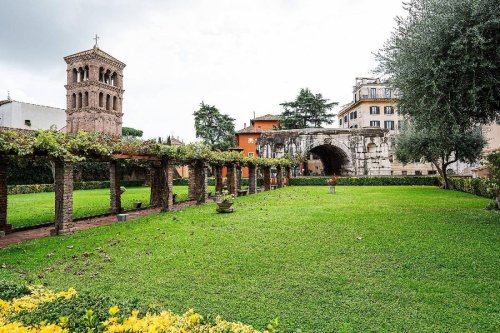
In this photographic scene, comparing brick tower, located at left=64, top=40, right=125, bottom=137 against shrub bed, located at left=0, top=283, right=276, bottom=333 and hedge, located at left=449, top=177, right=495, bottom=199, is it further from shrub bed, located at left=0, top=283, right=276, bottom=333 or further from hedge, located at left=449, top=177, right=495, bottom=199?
shrub bed, located at left=0, top=283, right=276, bottom=333

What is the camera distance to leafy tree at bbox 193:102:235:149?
55531 millimetres

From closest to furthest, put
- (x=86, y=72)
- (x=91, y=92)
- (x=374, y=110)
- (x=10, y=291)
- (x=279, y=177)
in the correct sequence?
(x=10, y=291) < (x=279, y=177) < (x=91, y=92) < (x=86, y=72) < (x=374, y=110)

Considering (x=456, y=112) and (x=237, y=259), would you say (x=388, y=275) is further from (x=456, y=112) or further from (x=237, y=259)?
(x=456, y=112)

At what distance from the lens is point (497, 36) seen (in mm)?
9625

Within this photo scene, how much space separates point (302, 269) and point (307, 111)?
2079 inches

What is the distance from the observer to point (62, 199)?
11.6 metres

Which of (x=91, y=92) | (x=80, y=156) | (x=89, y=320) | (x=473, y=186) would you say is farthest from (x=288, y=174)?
(x=89, y=320)

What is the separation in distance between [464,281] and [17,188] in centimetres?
3806

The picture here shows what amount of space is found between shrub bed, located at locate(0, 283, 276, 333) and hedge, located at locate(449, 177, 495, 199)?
66.8 feet

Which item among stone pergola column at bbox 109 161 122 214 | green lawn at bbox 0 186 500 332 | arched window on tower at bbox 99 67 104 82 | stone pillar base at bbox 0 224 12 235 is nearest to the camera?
green lawn at bbox 0 186 500 332

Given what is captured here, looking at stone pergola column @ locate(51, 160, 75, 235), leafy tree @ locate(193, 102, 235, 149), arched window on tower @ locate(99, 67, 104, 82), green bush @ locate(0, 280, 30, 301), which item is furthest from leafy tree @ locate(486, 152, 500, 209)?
arched window on tower @ locate(99, 67, 104, 82)

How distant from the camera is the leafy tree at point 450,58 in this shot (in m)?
9.54

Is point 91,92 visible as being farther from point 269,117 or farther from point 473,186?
point 473,186

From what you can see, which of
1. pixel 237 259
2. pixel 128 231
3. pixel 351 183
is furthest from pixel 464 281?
pixel 351 183
